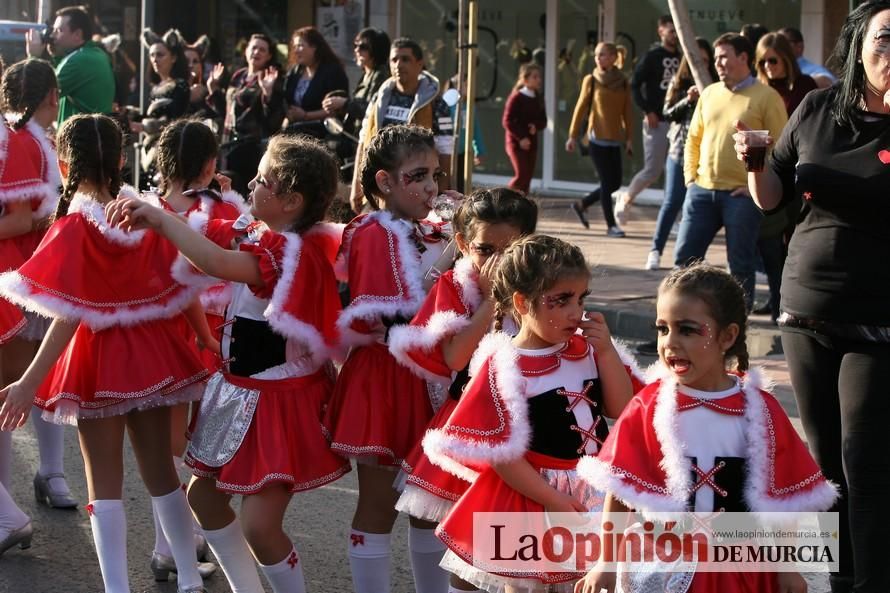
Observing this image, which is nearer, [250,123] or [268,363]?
[268,363]

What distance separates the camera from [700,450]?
3.26m

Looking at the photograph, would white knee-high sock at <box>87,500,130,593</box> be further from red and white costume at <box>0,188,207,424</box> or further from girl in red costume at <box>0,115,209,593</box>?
red and white costume at <box>0,188,207,424</box>

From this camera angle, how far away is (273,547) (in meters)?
4.09

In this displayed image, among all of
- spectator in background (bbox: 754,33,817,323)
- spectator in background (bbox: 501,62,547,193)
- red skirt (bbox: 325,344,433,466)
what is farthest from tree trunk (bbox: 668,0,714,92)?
spectator in background (bbox: 501,62,547,193)

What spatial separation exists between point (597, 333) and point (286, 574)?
1258 mm

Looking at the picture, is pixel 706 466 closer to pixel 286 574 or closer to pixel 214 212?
pixel 286 574

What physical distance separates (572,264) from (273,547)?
4.18 ft

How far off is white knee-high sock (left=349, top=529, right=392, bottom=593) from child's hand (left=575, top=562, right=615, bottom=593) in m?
1.06

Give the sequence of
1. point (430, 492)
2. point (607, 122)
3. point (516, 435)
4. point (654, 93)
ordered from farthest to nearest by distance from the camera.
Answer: point (607, 122) → point (654, 93) → point (430, 492) → point (516, 435)

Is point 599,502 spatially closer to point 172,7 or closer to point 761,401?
point 761,401

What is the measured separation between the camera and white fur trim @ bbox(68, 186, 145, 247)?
14.6 feet

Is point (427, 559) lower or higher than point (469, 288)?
lower

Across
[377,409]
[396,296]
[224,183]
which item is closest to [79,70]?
[224,183]

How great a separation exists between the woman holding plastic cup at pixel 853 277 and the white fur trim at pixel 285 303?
1.36m
